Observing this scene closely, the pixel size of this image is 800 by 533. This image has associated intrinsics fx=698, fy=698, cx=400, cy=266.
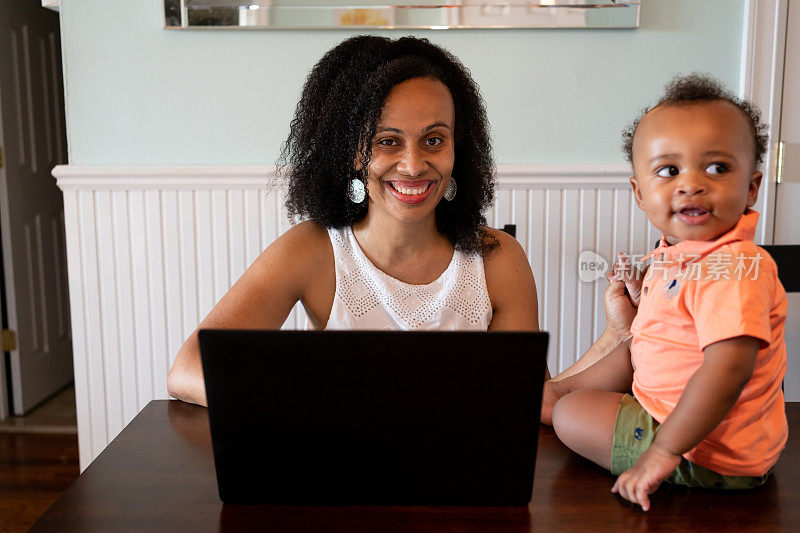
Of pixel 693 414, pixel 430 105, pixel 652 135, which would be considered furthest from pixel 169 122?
pixel 693 414

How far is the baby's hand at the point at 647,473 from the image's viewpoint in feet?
2.46

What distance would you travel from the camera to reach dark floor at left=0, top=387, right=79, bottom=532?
2412 mm

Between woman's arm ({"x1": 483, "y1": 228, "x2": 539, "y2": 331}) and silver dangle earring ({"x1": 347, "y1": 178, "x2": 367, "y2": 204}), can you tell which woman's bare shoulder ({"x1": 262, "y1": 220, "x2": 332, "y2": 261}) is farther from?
woman's arm ({"x1": 483, "y1": 228, "x2": 539, "y2": 331})

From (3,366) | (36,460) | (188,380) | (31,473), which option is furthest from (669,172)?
(3,366)

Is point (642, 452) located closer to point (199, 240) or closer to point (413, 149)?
point (413, 149)

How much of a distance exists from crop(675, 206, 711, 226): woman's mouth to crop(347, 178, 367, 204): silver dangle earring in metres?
0.74

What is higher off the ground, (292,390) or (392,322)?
(292,390)

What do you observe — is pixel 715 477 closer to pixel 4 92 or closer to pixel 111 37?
pixel 111 37

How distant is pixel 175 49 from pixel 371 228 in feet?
3.94

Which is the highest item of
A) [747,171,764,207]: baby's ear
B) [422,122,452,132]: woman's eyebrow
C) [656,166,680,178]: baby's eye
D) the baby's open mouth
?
[422,122,452,132]: woman's eyebrow

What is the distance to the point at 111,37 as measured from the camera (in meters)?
2.26

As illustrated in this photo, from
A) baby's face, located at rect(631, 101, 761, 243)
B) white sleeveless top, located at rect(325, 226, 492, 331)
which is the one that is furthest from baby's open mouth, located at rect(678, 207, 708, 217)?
white sleeveless top, located at rect(325, 226, 492, 331)

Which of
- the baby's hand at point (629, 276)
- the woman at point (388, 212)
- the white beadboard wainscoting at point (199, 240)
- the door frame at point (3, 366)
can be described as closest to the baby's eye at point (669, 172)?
the baby's hand at point (629, 276)

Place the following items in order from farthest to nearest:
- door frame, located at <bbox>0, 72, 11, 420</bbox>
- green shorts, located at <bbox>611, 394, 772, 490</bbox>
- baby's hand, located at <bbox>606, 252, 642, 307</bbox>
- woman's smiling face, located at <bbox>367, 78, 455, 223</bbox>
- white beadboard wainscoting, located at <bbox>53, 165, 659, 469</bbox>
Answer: door frame, located at <bbox>0, 72, 11, 420</bbox> < white beadboard wainscoting, located at <bbox>53, 165, 659, 469</bbox> < woman's smiling face, located at <bbox>367, 78, 455, 223</bbox> < baby's hand, located at <bbox>606, 252, 642, 307</bbox> < green shorts, located at <bbox>611, 394, 772, 490</bbox>
